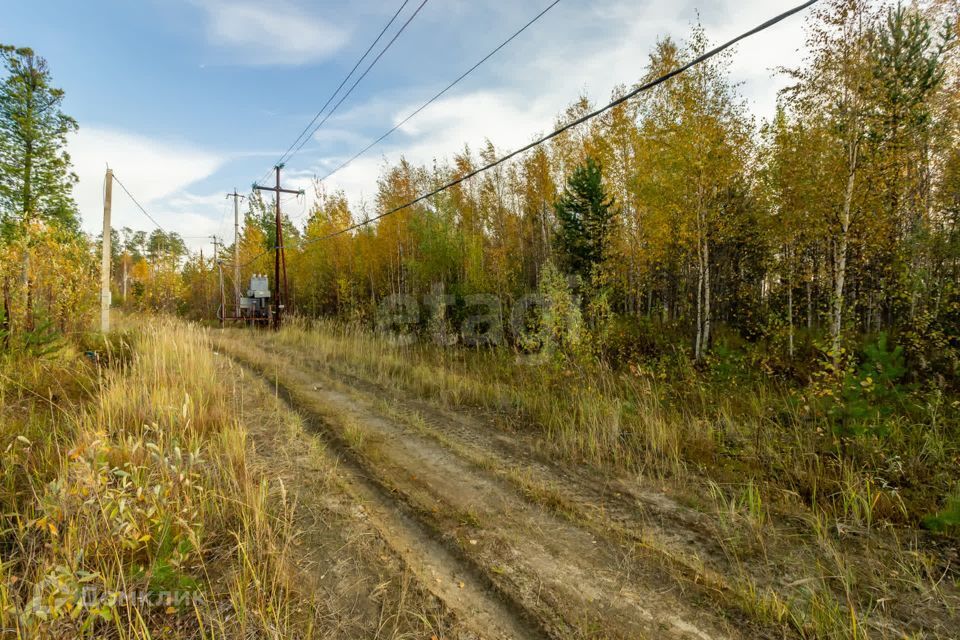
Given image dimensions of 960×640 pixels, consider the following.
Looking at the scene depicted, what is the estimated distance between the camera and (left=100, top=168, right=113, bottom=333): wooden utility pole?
10008 mm

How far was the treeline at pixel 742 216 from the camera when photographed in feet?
23.6

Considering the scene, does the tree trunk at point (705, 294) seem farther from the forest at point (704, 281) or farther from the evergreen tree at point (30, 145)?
the evergreen tree at point (30, 145)

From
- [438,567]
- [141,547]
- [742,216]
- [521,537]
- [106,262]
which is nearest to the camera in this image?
[141,547]

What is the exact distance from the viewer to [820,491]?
3.47m

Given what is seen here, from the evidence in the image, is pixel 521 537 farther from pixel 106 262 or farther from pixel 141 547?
pixel 106 262

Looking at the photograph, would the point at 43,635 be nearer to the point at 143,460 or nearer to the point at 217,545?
the point at 217,545

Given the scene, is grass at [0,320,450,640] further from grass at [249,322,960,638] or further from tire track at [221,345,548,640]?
grass at [249,322,960,638]

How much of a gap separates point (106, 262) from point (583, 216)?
57.5 feet

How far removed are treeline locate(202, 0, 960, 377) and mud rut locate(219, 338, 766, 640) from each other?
144 inches

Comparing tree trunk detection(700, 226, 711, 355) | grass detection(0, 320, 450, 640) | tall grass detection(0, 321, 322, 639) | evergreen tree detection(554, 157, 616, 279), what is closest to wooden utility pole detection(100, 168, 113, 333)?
tall grass detection(0, 321, 322, 639)

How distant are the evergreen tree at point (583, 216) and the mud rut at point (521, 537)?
14080 mm

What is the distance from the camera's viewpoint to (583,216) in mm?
18531

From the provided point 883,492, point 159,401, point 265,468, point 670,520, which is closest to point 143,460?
point 265,468

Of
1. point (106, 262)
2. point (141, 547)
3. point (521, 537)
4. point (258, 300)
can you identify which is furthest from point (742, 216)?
point (258, 300)
